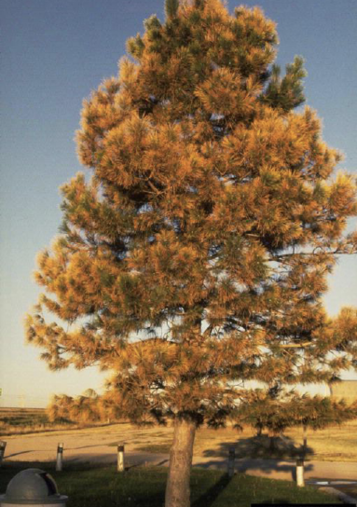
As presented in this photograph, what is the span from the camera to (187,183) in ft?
29.8

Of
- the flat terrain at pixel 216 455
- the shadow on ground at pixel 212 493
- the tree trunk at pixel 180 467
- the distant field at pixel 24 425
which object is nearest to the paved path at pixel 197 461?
the flat terrain at pixel 216 455

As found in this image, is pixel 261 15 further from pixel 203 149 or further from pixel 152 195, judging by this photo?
pixel 152 195

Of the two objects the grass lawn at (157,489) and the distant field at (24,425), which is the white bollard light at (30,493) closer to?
the grass lawn at (157,489)

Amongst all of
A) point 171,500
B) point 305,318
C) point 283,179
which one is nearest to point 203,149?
point 283,179

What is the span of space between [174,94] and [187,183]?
207 cm

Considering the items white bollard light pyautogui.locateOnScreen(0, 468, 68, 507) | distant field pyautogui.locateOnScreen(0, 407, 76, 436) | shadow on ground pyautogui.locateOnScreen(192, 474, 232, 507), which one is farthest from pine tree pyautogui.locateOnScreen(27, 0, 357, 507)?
distant field pyautogui.locateOnScreen(0, 407, 76, 436)

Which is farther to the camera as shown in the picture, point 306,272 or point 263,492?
point 263,492

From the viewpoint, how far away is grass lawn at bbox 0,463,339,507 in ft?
34.2

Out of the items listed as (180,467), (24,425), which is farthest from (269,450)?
(24,425)

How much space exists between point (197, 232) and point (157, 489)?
5844mm

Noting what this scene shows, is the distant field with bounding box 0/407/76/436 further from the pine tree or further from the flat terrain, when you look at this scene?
the pine tree

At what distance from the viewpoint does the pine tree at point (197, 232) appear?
336 inches

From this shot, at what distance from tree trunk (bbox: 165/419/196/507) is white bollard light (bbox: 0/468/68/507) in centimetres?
493

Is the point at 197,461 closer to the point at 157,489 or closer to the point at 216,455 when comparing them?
the point at 216,455
